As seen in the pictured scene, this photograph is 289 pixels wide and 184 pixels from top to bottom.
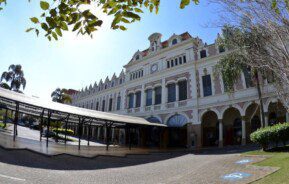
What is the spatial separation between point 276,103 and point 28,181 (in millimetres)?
21345

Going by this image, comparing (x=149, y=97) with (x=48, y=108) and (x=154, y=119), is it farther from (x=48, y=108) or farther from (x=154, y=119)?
(x=48, y=108)

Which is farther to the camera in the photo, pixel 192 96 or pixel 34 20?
pixel 192 96

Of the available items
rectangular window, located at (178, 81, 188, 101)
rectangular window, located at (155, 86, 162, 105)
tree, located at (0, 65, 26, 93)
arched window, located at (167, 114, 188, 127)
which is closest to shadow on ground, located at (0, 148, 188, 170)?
arched window, located at (167, 114, 188, 127)

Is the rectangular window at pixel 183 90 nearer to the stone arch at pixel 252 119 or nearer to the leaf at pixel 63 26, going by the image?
the stone arch at pixel 252 119

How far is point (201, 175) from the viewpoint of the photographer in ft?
34.6

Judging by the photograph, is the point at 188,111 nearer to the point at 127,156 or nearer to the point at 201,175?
the point at 127,156

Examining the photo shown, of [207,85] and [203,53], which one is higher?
[203,53]

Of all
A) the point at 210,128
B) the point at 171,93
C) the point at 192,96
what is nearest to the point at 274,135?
the point at 210,128

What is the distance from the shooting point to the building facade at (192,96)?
2403cm

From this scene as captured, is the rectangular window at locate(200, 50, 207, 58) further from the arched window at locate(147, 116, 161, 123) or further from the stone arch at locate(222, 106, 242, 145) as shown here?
the arched window at locate(147, 116, 161, 123)

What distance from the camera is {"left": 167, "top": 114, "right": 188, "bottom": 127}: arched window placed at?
2862 centimetres

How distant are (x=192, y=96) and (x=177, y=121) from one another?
3.67 metres

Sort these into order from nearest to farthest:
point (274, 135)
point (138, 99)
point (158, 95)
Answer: point (274, 135) → point (158, 95) → point (138, 99)

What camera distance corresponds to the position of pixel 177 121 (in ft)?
96.2
